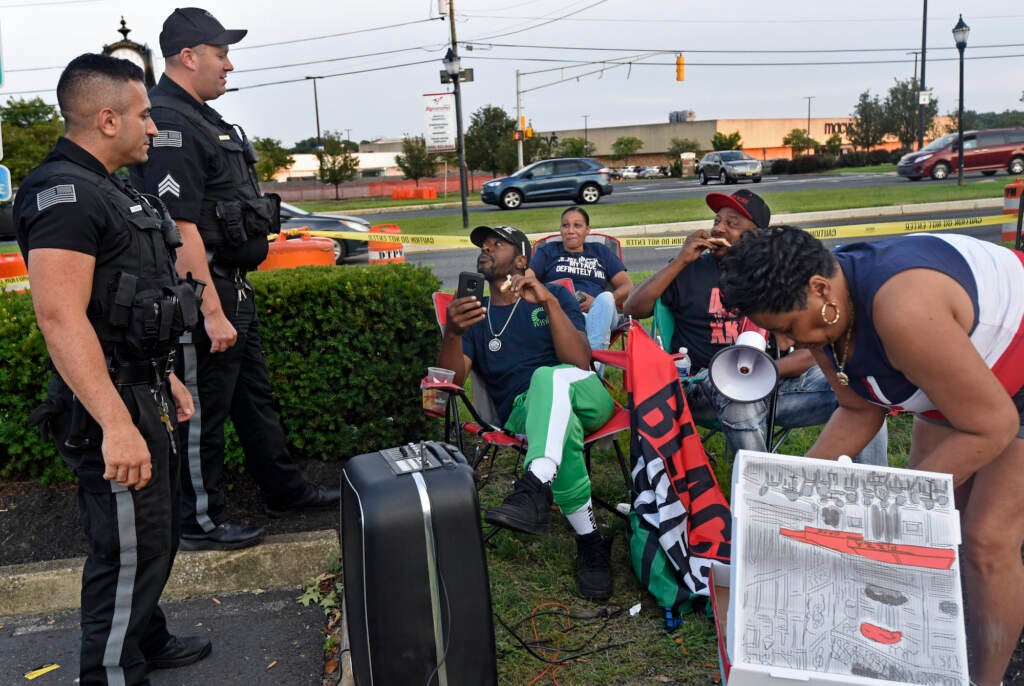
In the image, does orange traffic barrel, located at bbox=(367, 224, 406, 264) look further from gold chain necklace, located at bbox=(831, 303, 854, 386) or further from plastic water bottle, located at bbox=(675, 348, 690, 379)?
gold chain necklace, located at bbox=(831, 303, 854, 386)

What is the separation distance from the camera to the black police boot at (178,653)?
10.2 ft

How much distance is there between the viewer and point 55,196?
2.40 meters

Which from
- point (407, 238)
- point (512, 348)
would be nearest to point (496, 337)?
point (512, 348)

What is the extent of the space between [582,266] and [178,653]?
3658mm

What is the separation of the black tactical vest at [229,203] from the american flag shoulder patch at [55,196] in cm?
109

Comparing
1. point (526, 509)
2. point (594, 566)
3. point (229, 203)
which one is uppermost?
point (229, 203)

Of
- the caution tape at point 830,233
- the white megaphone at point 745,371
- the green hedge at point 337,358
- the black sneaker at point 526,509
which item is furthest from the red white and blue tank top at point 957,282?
the caution tape at point 830,233

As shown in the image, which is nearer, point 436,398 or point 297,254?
point 436,398

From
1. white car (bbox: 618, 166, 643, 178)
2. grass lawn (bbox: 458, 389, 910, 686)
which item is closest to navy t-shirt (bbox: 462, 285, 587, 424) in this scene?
grass lawn (bbox: 458, 389, 910, 686)

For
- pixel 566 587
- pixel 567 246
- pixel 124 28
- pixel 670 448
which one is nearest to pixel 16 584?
pixel 566 587

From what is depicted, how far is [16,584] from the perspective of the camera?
11.8 ft

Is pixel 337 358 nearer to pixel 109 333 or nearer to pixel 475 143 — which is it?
pixel 109 333

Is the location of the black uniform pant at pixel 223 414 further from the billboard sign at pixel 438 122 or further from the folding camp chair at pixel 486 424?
the billboard sign at pixel 438 122

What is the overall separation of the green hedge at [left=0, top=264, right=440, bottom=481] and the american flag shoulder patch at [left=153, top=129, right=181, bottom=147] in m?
1.08
